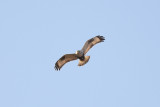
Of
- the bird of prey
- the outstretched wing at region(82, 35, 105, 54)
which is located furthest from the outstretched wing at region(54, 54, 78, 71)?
the outstretched wing at region(82, 35, 105, 54)

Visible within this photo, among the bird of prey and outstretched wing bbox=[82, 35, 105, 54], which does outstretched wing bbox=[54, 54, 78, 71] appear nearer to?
the bird of prey

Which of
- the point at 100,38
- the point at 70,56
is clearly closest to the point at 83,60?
the point at 70,56

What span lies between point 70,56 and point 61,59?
0.78 metres

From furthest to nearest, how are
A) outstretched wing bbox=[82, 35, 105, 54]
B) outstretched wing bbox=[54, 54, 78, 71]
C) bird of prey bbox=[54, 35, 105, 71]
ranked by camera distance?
1. outstretched wing bbox=[82, 35, 105, 54]
2. outstretched wing bbox=[54, 54, 78, 71]
3. bird of prey bbox=[54, 35, 105, 71]

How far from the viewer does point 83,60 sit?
75.9 ft

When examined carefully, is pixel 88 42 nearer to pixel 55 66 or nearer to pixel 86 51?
pixel 86 51

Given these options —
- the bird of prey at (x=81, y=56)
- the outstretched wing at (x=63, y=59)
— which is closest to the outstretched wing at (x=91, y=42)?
the bird of prey at (x=81, y=56)

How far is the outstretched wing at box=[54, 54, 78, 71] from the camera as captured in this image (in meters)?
23.8

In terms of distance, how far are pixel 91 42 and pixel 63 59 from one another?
228 cm

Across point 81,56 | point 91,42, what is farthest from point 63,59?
point 91,42

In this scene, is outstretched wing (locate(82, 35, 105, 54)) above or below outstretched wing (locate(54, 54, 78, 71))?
above

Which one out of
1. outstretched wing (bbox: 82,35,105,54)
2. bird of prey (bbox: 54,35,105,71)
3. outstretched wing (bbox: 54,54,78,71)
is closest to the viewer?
bird of prey (bbox: 54,35,105,71)

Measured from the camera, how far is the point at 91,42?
24.9 m

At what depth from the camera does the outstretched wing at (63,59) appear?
23812 mm
